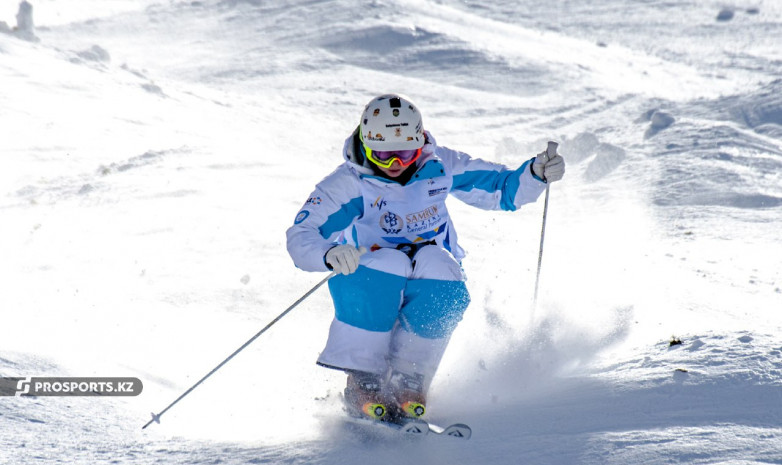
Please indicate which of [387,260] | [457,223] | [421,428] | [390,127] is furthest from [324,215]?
[457,223]

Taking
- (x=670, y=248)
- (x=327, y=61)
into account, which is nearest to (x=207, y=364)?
(x=670, y=248)

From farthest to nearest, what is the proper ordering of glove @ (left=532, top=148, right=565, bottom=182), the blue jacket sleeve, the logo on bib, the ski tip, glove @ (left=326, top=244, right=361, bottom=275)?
glove @ (left=532, top=148, right=565, bottom=182) < the logo on bib < the blue jacket sleeve < glove @ (left=326, top=244, right=361, bottom=275) < the ski tip

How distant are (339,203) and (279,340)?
166cm

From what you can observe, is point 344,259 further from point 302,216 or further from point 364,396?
point 364,396

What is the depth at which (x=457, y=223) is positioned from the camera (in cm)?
829

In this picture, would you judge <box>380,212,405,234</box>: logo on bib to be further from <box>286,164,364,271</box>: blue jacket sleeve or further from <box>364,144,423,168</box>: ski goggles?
<box>364,144,423,168</box>: ski goggles

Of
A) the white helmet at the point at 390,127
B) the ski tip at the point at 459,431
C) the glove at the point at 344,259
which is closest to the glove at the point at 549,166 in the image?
the white helmet at the point at 390,127

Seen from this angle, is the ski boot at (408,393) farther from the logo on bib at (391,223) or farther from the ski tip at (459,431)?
the logo on bib at (391,223)

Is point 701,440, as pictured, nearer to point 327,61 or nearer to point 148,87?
point 148,87

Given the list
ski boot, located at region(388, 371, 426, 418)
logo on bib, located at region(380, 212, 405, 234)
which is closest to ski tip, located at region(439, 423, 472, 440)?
ski boot, located at region(388, 371, 426, 418)

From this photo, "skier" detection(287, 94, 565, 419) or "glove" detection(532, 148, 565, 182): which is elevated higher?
"glove" detection(532, 148, 565, 182)

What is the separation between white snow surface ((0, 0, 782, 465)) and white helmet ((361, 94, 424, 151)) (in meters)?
1.25

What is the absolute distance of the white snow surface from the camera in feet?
11.0

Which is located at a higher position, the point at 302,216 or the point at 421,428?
the point at 302,216
